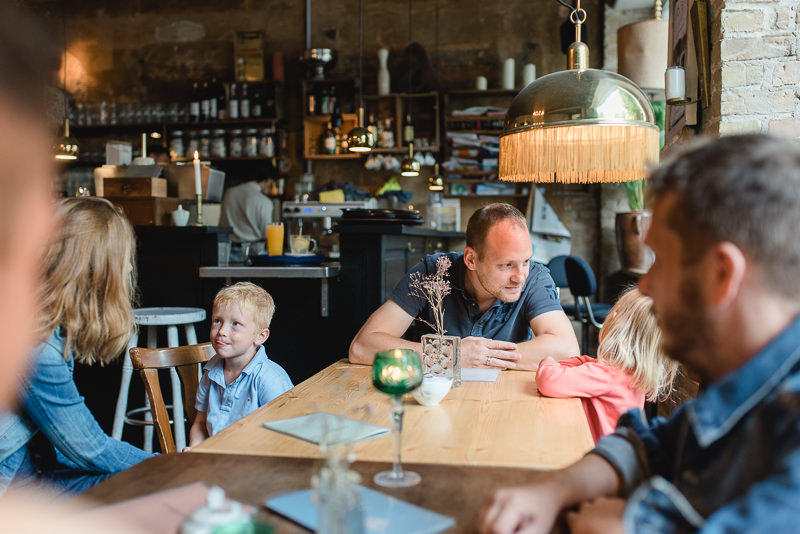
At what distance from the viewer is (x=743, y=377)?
871 millimetres

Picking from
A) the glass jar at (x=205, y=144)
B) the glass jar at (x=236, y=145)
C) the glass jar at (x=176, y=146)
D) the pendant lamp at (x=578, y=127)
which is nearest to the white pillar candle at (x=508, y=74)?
the glass jar at (x=236, y=145)

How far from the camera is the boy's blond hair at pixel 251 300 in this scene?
242cm

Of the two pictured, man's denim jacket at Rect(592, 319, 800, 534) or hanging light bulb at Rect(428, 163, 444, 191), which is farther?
hanging light bulb at Rect(428, 163, 444, 191)

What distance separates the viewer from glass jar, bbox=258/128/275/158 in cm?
752

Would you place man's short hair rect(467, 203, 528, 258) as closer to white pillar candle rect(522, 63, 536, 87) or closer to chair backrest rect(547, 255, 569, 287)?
chair backrest rect(547, 255, 569, 287)

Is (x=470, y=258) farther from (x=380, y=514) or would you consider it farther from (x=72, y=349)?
(x=380, y=514)

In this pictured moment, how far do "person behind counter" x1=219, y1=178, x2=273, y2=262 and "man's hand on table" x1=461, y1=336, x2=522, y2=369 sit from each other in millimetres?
4902

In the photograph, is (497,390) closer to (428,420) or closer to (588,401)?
(588,401)

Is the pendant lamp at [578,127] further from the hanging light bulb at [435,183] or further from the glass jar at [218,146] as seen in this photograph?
the glass jar at [218,146]

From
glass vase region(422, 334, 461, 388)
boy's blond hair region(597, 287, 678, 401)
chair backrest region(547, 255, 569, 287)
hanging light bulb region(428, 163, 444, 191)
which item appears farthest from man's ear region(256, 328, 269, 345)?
hanging light bulb region(428, 163, 444, 191)

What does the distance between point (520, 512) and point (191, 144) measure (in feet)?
24.4

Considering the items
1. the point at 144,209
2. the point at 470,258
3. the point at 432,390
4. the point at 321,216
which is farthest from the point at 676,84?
the point at 321,216

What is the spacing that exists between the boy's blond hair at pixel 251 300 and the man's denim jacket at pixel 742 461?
171 cm

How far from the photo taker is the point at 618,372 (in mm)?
1922
